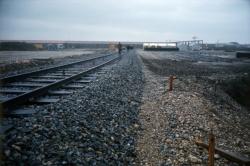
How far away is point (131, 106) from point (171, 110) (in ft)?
4.26

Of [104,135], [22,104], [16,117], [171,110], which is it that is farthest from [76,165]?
[171,110]

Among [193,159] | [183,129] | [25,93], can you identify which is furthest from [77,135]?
[25,93]

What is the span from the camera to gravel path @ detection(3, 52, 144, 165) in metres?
4.48

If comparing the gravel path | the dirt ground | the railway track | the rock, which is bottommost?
the rock

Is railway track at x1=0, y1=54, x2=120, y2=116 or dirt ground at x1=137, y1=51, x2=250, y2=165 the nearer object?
dirt ground at x1=137, y1=51, x2=250, y2=165

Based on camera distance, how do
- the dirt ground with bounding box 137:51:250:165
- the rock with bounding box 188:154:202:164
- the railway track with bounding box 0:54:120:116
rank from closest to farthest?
the rock with bounding box 188:154:202:164 → the dirt ground with bounding box 137:51:250:165 → the railway track with bounding box 0:54:120:116

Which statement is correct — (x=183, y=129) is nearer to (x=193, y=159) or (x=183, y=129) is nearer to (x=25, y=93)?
(x=193, y=159)

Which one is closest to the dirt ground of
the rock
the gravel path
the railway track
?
the rock

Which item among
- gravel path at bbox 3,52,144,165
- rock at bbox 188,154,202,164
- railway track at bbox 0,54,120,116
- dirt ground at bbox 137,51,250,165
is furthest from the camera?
railway track at bbox 0,54,120,116

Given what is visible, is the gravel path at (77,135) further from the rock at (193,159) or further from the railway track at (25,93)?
the rock at (193,159)

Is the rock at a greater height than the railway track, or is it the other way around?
the railway track

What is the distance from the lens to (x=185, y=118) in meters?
8.09

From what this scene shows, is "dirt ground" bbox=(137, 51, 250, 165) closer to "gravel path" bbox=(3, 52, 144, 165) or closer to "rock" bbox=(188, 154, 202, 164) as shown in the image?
"rock" bbox=(188, 154, 202, 164)

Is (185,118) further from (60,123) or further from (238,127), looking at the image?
(60,123)
